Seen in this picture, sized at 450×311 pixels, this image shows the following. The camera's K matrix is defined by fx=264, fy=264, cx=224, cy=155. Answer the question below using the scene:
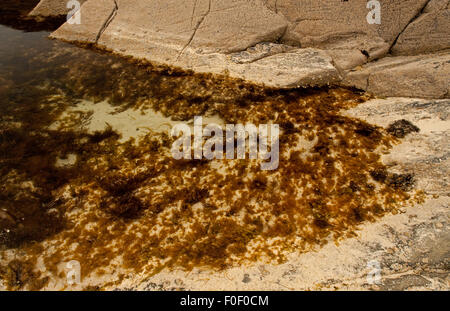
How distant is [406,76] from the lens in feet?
18.2

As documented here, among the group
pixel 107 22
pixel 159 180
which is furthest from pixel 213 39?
pixel 159 180

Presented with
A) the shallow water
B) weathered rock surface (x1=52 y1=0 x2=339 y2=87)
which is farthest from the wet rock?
weathered rock surface (x1=52 y1=0 x2=339 y2=87)

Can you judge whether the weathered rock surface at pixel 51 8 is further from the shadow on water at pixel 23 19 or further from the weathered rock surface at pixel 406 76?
A: the weathered rock surface at pixel 406 76

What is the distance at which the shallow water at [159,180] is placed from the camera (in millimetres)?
3678

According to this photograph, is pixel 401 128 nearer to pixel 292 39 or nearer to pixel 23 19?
pixel 292 39

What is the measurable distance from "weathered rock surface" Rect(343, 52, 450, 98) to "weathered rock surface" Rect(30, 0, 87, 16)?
9.62 m

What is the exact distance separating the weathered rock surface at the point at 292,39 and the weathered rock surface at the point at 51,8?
9.07ft

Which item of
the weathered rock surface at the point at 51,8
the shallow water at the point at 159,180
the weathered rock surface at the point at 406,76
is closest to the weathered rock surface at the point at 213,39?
the shallow water at the point at 159,180

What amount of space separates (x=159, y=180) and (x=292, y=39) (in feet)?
16.5

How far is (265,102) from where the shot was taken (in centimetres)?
580

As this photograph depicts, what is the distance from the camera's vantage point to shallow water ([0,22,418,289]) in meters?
3.68

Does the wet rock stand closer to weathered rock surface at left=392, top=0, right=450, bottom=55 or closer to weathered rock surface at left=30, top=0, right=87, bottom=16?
weathered rock surface at left=392, top=0, right=450, bottom=55

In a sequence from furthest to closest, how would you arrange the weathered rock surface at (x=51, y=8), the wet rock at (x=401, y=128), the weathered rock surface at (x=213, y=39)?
the weathered rock surface at (x=51, y=8), the weathered rock surface at (x=213, y=39), the wet rock at (x=401, y=128)

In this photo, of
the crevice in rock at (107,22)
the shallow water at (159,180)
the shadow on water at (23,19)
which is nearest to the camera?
the shallow water at (159,180)
